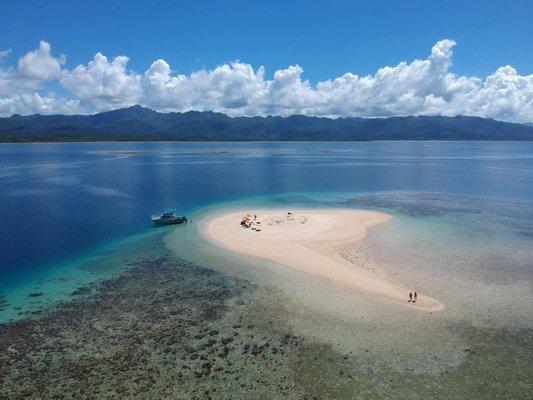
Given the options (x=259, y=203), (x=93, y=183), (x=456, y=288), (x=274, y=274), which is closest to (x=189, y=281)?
(x=274, y=274)

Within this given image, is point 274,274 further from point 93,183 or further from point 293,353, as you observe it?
point 93,183

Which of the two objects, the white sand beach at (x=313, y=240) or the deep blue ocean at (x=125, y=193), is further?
the deep blue ocean at (x=125, y=193)

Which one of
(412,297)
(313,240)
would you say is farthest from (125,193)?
(412,297)

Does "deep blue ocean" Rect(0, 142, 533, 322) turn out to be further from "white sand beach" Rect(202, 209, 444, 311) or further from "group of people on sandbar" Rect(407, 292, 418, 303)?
"group of people on sandbar" Rect(407, 292, 418, 303)

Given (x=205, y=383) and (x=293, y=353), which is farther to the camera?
(x=293, y=353)

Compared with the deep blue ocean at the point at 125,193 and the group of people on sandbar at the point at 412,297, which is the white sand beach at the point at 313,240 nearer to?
the group of people on sandbar at the point at 412,297

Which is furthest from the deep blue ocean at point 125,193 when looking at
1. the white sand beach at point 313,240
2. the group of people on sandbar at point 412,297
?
the group of people on sandbar at point 412,297

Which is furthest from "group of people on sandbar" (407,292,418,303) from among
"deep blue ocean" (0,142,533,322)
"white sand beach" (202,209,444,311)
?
"deep blue ocean" (0,142,533,322)

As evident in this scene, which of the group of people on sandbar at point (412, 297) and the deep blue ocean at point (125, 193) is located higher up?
the deep blue ocean at point (125, 193)
